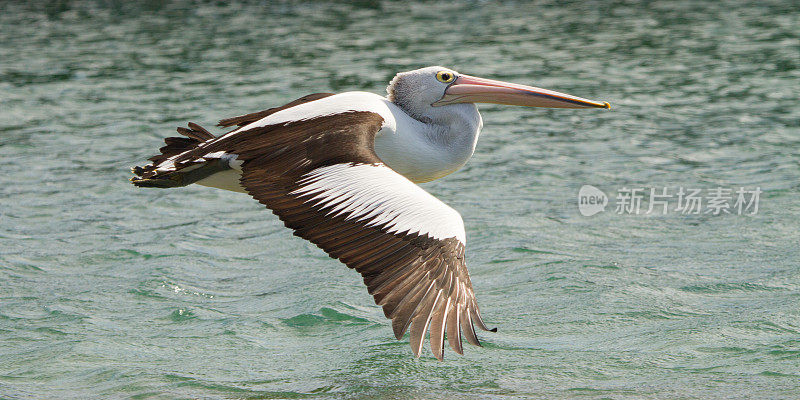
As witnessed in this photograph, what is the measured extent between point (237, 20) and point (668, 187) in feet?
37.0

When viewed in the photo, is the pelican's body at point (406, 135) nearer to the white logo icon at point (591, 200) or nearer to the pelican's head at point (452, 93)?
the pelican's head at point (452, 93)

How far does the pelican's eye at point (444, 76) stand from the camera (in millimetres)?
6348

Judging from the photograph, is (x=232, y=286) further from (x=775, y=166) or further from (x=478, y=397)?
(x=775, y=166)

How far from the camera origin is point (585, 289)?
7.33m

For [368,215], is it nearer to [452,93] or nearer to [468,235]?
[452,93]

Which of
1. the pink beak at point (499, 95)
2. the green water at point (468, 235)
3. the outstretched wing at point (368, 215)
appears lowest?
the green water at point (468, 235)

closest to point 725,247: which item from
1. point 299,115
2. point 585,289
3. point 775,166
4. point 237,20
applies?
point 585,289

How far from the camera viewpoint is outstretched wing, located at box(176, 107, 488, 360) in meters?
4.35

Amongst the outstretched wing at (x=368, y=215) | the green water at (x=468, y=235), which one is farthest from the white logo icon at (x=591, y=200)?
the outstretched wing at (x=368, y=215)

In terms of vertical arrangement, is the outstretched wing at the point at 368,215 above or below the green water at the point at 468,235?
above

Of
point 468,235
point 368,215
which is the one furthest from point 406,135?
point 468,235

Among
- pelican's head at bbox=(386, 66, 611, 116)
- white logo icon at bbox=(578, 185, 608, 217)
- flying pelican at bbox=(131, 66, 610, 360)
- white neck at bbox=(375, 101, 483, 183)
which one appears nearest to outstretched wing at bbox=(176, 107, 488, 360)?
flying pelican at bbox=(131, 66, 610, 360)

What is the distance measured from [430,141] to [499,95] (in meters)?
0.60

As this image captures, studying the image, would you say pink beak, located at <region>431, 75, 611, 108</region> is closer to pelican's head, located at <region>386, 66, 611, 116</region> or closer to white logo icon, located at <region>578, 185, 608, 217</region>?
pelican's head, located at <region>386, 66, 611, 116</region>
